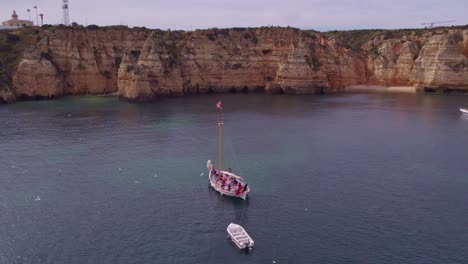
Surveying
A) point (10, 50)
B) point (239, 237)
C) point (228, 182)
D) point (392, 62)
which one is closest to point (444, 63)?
point (392, 62)

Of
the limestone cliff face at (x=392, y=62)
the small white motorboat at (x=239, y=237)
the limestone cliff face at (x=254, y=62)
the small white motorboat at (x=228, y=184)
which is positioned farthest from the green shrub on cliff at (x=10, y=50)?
the limestone cliff face at (x=392, y=62)

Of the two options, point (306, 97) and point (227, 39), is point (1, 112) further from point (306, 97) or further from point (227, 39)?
point (306, 97)

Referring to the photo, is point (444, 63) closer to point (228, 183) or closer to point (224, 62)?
point (224, 62)

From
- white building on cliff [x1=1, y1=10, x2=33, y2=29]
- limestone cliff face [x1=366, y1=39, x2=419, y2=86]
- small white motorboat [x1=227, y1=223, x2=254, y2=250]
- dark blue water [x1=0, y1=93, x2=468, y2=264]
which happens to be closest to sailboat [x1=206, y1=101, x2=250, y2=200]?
dark blue water [x1=0, y1=93, x2=468, y2=264]

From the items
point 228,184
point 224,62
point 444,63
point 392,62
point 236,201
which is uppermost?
point 444,63

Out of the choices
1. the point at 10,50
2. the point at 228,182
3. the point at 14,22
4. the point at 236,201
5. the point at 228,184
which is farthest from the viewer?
the point at 14,22

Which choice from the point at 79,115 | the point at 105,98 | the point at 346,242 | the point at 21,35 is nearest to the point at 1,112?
the point at 79,115
